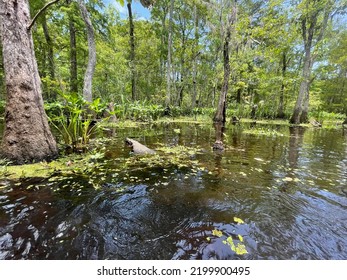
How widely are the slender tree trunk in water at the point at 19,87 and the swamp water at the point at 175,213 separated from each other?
0.91 m

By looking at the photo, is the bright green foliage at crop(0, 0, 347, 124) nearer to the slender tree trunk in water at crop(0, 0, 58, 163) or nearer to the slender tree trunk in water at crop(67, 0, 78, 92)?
the slender tree trunk in water at crop(67, 0, 78, 92)

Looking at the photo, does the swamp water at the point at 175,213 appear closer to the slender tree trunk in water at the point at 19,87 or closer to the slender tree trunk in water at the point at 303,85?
the slender tree trunk in water at the point at 19,87

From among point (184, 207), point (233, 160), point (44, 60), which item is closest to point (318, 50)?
point (233, 160)

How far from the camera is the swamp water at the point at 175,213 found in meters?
1.54

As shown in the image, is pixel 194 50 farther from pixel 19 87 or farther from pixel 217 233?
pixel 217 233

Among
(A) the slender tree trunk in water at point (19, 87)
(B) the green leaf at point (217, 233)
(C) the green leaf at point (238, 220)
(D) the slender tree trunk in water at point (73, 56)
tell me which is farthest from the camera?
(D) the slender tree trunk in water at point (73, 56)

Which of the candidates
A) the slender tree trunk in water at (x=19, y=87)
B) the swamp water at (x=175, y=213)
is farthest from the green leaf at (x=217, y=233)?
the slender tree trunk in water at (x=19, y=87)

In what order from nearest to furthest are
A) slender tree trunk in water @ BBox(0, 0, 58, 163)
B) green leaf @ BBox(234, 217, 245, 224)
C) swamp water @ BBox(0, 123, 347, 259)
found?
1. swamp water @ BBox(0, 123, 347, 259)
2. green leaf @ BBox(234, 217, 245, 224)
3. slender tree trunk in water @ BBox(0, 0, 58, 163)

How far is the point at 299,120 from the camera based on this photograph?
15.2m

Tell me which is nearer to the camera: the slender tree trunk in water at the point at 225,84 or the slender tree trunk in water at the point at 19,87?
the slender tree trunk in water at the point at 19,87

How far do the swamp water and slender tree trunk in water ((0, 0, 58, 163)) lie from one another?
0.91 metres

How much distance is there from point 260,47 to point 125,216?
15.0 m

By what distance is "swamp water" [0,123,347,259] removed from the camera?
60.7 inches

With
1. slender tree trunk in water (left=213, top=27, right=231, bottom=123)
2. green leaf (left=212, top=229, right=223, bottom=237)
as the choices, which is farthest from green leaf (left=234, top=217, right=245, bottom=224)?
slender tree trunk in water (left=213, top=27, right=231, bottom=123)
